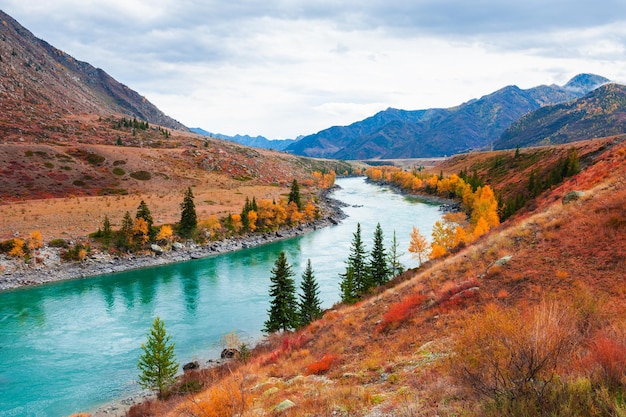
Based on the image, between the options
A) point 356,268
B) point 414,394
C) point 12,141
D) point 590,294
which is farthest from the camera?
point 12,141

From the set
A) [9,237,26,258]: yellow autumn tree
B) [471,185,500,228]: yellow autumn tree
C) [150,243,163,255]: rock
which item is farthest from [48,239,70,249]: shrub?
[471,185,500,228]: yellow autumn tree

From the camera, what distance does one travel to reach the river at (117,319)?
93.5ft

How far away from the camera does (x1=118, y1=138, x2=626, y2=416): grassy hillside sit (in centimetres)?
739

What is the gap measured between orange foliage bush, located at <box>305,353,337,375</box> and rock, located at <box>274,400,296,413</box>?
427 centimetres

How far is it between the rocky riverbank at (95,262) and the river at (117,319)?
2.11 metres

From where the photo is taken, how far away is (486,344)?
8773 millimetres

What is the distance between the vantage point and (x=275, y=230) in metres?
85.4

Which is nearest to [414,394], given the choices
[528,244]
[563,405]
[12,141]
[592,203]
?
[563,405]

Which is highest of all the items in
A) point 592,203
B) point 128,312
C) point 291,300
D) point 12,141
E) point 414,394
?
point 12,141

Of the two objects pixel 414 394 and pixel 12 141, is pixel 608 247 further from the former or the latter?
pixel 12 141

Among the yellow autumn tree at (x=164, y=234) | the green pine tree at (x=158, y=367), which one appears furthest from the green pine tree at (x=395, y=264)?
the yellow autumn tree at (x=164, y=234)

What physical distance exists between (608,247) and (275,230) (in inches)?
2898

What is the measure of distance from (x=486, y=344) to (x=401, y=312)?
10.5 m

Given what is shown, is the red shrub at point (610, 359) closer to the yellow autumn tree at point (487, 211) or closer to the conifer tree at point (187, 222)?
the yellow autumn tree at point (487, 211)
